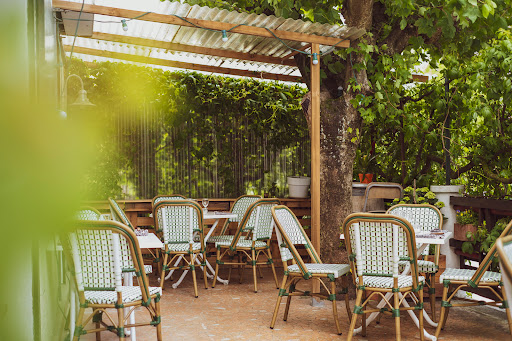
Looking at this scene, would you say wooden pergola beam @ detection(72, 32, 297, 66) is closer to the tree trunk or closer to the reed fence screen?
the tree trunk

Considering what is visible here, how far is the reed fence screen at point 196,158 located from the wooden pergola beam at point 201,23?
127 inches

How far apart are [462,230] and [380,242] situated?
258 cm

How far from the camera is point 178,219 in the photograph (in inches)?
239

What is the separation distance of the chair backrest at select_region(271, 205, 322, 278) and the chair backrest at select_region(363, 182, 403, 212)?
253 cm

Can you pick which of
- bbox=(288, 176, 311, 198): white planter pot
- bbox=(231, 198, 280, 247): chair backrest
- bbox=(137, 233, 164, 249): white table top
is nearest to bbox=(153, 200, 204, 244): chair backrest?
bbox=(231, 198, 280, 247): chair backrest

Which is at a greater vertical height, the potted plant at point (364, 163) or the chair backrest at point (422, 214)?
the potted plant at point (364, 163)

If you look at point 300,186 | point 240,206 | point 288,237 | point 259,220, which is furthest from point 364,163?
point 288,237

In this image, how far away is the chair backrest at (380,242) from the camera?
3836 mm

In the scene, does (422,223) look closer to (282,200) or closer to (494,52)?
(494,52)

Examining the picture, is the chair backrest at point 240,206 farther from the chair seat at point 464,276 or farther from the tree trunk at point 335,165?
the chair seat at point 464,276

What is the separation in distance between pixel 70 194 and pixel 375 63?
21.1ft

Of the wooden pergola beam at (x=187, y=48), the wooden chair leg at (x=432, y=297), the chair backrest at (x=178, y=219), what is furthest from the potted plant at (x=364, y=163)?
the wooden chair leg at (x=432, y=297)

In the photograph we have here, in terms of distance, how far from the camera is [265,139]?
905cm

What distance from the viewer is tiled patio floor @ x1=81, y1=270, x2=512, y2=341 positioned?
4.41 meters
